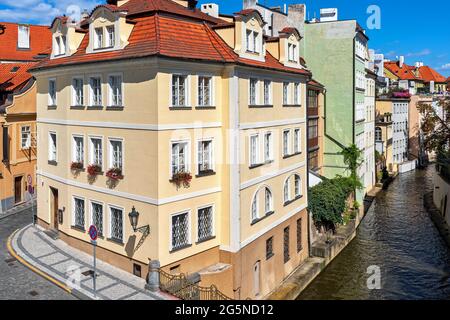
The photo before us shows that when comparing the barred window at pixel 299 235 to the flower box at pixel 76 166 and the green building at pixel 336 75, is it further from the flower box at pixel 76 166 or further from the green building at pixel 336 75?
the green building at pixel 336 75

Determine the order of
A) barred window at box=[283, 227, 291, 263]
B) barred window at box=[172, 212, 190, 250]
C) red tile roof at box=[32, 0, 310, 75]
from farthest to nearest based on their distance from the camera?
barred window at box=[283, 227, 291, 263]
barred window at box=[172, 212, 190, 250]
red tile roof at box=[32, 0, 310, 75]

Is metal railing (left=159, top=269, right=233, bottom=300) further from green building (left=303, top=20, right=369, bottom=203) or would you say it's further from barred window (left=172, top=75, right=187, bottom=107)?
green building (left=303, top=20, right=369, bottom=203)

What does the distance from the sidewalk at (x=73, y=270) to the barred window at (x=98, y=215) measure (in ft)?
4.53

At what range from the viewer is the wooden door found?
1256 inches

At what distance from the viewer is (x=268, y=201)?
2334 cm

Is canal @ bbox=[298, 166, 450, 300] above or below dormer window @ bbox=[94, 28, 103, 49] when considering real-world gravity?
below

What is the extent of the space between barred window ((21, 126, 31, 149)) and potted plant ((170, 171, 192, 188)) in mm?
17853

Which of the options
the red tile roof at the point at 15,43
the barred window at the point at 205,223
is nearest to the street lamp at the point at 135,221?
the barred window at the point at 205,223

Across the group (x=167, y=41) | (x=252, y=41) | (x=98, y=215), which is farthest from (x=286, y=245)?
(x=167, y=41)

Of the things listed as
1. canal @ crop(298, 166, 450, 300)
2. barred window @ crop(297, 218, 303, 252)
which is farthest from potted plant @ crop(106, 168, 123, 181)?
barred window @ crop(297, 218, 303, 252)

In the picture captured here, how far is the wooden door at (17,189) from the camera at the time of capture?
105ft

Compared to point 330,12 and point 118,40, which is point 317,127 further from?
point 118,40

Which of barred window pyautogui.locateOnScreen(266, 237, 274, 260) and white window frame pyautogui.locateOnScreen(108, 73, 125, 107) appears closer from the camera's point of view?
white window frame pyautogui.locateOnScreen(108, 73, 125, 107)
